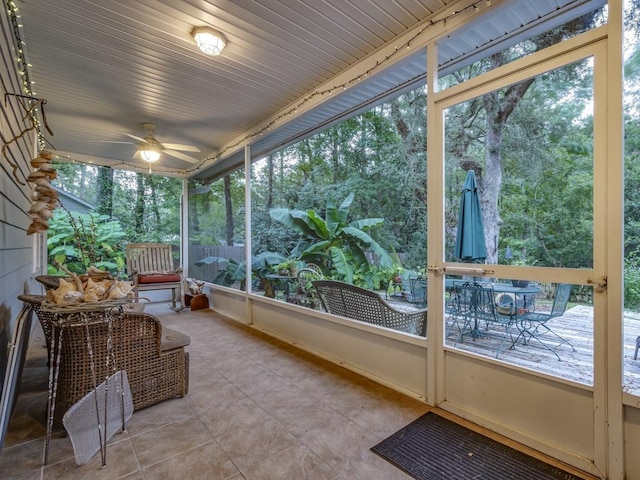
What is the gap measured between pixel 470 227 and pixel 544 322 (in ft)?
2.38

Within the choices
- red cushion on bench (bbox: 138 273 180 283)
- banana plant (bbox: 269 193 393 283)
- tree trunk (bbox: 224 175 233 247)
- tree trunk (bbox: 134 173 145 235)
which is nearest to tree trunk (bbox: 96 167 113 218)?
tree trunk (bbox: 134 173 145 235)

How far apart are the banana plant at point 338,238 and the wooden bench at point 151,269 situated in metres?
2.22

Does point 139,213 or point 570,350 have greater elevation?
point 139,213

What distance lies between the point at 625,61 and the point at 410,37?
52.1 inches

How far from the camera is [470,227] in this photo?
7.24 feet

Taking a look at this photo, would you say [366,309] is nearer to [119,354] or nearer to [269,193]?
[119,354]

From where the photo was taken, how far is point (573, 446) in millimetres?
1699

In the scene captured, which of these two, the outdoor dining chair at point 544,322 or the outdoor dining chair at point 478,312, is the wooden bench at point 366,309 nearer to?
the outdoor dining chair at point 478,312

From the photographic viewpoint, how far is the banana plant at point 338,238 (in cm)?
445

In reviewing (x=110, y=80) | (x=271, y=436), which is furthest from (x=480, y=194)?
(x=110, y=80)

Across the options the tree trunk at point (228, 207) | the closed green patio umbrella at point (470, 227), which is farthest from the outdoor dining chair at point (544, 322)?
the tree trunk at point (228, 207)

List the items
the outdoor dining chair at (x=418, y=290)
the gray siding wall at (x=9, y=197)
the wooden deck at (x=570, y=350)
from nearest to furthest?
the wooden deck at (x=570, y=350)
the gray siding wall at (x=9, y=197)
the outdoor dining chair at (x=418, y=290)

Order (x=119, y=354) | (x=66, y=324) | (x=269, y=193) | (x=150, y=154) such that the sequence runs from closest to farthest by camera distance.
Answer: (x=66, y=324), (x=119, y=354), (x=150, y=154), (x=269, y=193)

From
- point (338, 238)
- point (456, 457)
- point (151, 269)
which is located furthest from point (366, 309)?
point (151, 269)
